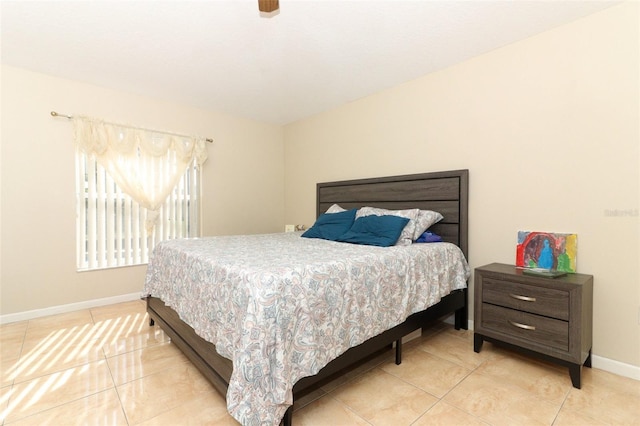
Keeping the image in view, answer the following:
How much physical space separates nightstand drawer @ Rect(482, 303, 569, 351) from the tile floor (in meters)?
0.23

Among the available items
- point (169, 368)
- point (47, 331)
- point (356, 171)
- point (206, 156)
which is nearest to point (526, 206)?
point (356, 171)

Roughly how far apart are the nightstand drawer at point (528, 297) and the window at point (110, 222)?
142 inches

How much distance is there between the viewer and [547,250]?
89.0 inches

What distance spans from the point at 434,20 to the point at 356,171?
1870 millimetres

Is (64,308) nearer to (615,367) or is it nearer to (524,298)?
(524,298)

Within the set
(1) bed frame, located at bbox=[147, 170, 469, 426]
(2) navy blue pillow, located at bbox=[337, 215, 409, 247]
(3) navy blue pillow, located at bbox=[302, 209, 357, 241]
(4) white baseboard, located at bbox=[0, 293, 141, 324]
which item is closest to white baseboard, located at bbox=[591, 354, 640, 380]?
(1) bed frame, located at bbox=[147, 170, 469, 426]

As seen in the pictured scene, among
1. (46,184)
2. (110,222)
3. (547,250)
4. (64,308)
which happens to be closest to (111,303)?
(64,308)

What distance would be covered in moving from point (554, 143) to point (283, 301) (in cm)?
234

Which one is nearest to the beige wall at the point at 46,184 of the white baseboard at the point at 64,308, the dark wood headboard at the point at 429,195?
the white baseboard at the point at 64,308

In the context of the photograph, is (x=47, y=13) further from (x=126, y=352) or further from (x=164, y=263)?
(x=126, y=352)

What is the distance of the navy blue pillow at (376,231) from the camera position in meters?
2.51

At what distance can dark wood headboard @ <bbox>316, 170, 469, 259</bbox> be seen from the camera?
9.08 feet

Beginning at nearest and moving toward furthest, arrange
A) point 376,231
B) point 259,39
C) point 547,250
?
point 547,250, point 259,39, point 376,231

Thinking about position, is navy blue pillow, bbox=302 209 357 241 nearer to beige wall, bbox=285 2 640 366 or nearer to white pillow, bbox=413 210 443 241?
white pillow, bbox=413 210 443 241
